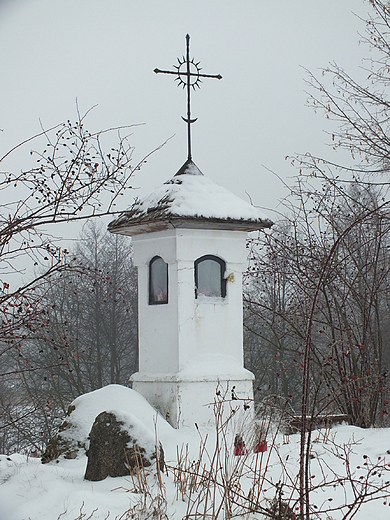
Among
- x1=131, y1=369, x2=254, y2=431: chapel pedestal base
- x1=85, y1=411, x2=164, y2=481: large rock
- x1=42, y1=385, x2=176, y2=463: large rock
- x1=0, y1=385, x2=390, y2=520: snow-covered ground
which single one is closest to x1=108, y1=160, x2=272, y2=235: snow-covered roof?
x1=131, y1=369, x2=254, y2=431: chapel pedestal base

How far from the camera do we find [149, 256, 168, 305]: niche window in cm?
787

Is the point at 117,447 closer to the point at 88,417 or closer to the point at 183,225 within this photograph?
the point at 88,417

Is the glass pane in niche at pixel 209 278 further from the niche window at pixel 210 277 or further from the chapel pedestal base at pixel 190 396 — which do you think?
the chapel pedestal base at pixel 190 396

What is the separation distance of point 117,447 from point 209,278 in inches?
113

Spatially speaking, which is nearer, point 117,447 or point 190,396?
point 117,447

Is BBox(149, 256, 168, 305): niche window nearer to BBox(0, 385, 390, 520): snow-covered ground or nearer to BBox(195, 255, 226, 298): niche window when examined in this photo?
BBox(195, 255, 226, 298): niche window

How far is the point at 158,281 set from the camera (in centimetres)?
799

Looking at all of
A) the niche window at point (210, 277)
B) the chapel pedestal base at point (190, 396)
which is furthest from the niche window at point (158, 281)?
the chapel pedestal base at point (190, 396)

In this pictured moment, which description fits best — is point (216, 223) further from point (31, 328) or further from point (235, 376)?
point (31, 328)

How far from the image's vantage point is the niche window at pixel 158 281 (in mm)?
7871

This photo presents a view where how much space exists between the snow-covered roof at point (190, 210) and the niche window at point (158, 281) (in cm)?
40

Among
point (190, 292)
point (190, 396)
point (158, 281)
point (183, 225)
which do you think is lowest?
point (190, 396)

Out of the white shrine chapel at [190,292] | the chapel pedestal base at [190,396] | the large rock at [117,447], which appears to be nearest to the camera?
the large rock at [117,447]

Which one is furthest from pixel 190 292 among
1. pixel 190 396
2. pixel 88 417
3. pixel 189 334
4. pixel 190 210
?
pixel 88 417
